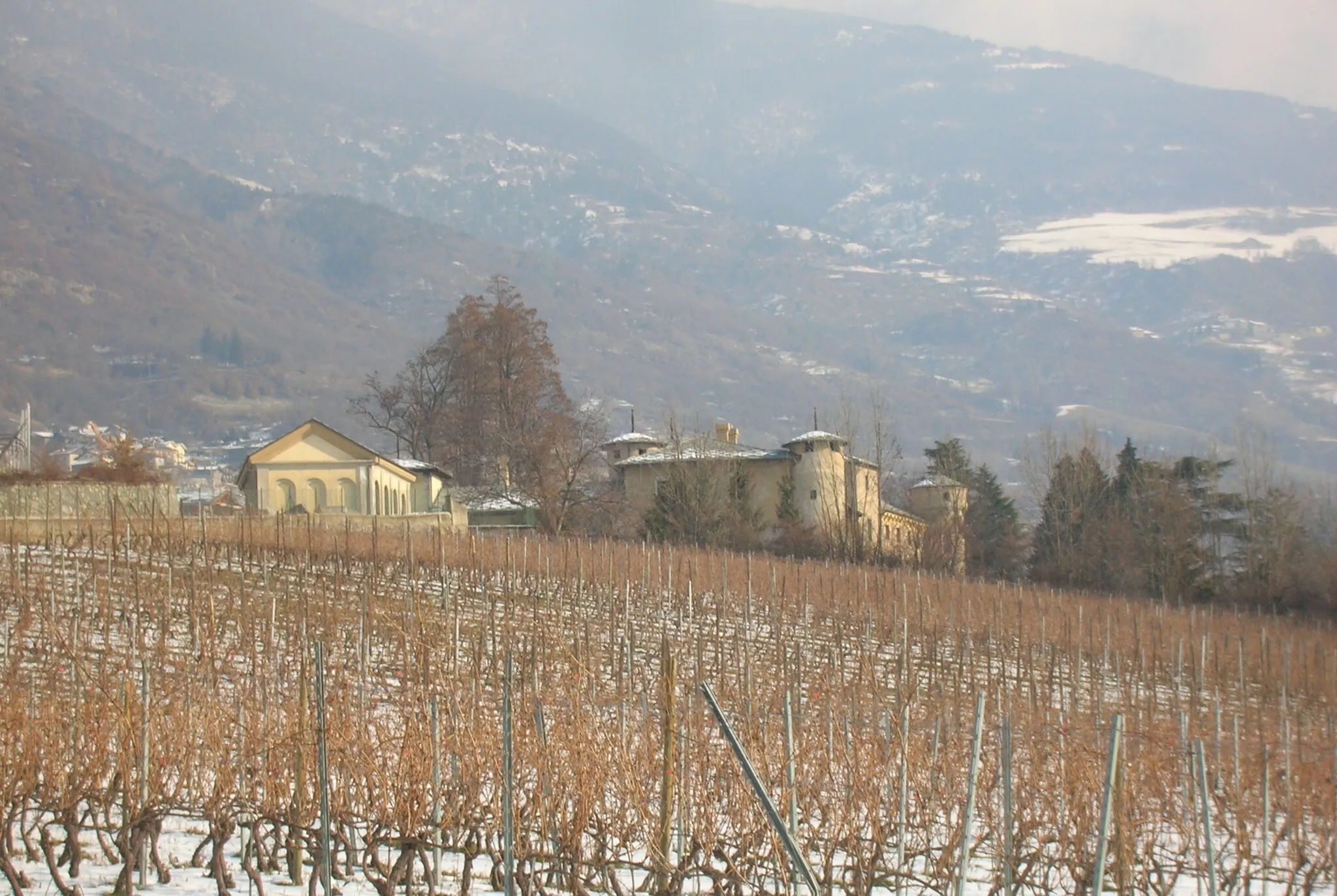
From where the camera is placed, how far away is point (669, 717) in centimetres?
920

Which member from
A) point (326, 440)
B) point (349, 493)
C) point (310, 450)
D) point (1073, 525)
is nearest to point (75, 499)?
point (349, 493)

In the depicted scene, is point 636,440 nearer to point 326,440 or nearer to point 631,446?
point 631,446

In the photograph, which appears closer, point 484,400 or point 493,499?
point 493,499

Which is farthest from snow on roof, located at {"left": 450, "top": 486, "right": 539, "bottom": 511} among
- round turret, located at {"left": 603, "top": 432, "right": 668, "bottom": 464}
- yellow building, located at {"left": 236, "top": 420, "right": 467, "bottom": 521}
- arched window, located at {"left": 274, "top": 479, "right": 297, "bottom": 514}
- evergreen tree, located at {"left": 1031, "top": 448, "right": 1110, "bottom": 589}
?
evergreen tree, located at {"left": 1031, "top": 448, "right": 1110, "bottom": 589}

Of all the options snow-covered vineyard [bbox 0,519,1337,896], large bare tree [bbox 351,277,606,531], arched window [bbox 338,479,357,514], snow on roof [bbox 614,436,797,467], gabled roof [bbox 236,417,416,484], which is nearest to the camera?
snow-covered vineyard [bbox 0,519,1337,896]

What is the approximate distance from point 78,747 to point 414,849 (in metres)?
3.22

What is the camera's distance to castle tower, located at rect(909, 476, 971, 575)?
53.8m

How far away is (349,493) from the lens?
5831 cm

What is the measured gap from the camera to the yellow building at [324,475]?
58281mm

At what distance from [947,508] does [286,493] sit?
2579 cm

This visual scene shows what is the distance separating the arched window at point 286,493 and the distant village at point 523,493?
4cm

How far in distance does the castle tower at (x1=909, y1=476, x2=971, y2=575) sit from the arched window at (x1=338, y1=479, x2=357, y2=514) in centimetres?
2117

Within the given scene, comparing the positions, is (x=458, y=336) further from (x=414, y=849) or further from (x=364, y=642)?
(x=414, y=849)

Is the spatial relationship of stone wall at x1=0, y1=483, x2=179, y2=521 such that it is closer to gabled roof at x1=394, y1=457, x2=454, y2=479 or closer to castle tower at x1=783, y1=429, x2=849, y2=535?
gabled roof at x1=394, y1=457, x2=454, y2=479
